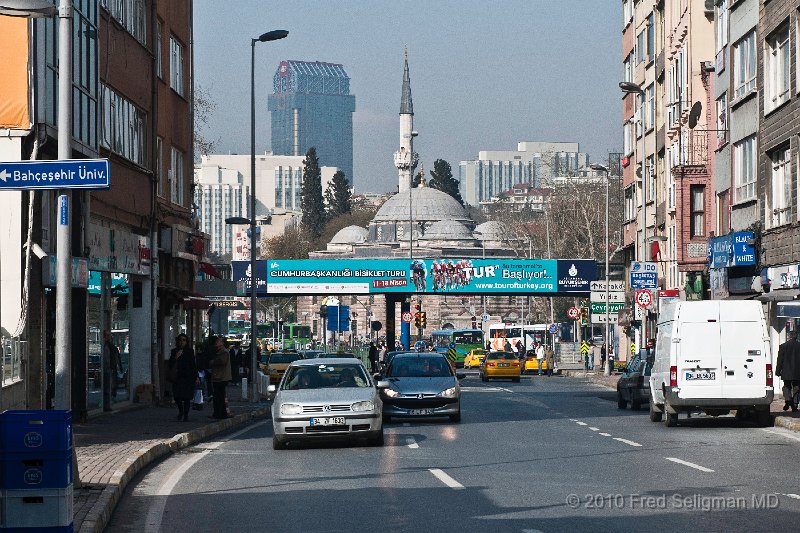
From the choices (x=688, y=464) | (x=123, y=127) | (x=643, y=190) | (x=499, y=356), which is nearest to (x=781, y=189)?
(x=123, y=127)

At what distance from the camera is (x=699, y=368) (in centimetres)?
2603

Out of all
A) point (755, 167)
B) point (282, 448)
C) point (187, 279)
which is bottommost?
point (282, 448)

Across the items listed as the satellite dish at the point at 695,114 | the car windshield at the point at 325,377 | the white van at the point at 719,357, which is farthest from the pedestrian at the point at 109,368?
the satellite dish at the point at 695,114

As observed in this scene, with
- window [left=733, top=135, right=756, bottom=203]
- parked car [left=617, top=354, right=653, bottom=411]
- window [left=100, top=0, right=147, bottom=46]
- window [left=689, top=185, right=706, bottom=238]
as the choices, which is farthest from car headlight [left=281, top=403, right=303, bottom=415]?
window [left=689, top=185, right=706, bottom=238]

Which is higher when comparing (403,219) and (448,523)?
(403,219)

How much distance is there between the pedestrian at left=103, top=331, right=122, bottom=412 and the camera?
31047 millimetres

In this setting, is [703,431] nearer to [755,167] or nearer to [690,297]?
[755,167]

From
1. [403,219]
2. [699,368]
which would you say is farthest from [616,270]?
[403,219]

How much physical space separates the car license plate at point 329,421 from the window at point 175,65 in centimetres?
2011

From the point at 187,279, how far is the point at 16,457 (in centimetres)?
3320

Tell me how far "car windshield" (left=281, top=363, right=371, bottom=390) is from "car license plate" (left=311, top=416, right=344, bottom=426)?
4.19 feet

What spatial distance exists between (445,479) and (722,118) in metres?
32.7

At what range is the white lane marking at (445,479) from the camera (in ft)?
49.9

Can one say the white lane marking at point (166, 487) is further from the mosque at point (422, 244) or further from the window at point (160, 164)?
the mosque at point (422, 244)
